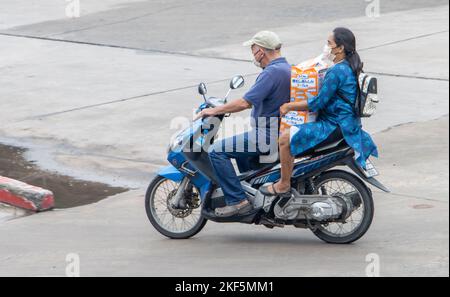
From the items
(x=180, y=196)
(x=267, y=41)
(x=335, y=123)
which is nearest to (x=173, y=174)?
(x=180, y=196)

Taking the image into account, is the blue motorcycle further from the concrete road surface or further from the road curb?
the road curb

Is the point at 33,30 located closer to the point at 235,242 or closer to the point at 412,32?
the point at 412,32

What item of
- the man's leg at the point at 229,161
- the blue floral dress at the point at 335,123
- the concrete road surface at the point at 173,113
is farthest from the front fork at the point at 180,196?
the blue floral dress at the point at 335,123

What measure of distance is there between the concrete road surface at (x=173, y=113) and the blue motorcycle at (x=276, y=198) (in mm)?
192

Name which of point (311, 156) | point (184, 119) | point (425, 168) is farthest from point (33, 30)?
point (311, 156)

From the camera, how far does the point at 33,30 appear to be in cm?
1959

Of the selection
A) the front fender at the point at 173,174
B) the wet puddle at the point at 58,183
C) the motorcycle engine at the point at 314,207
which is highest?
the front fender at the point at 173,174

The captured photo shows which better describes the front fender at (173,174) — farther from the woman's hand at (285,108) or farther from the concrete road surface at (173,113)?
the woman's hand at (285,108)

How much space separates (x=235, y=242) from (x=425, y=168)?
274 cm

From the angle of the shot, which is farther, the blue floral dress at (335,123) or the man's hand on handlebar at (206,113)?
the man's hand on handlebar at (206,113)

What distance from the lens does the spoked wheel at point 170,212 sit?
8766 mm

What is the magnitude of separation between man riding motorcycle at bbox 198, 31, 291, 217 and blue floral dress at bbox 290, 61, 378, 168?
30 cm

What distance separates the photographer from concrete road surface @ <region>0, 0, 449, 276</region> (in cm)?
813

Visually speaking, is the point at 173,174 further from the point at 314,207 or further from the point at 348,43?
the point at 348,43
